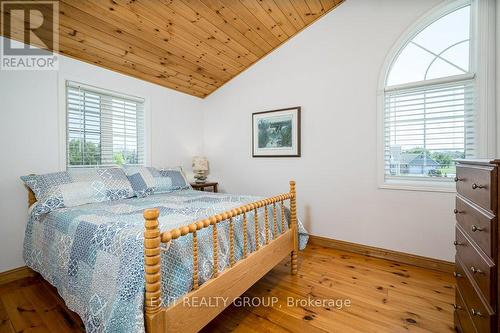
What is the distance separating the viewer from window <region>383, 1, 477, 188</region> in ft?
6.95

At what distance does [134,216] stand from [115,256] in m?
0.41

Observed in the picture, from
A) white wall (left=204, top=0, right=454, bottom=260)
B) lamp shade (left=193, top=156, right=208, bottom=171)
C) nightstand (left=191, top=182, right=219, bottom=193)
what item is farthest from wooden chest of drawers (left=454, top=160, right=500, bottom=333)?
lamp shade (left=193, top=156, right=208, bottom=171)

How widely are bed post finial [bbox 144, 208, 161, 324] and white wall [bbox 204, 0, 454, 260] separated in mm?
2246

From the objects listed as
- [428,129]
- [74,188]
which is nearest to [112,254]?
[74,188]

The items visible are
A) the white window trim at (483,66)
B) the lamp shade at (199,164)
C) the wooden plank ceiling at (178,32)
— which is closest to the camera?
the white window trim at (483,66)

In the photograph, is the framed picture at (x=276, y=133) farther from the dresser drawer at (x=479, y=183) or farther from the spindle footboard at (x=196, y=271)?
the dresser drawer at (x=479, y=183)

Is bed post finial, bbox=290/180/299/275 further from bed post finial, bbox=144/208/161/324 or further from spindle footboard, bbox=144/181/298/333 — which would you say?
bed post finial, bbox=144/208/161/324

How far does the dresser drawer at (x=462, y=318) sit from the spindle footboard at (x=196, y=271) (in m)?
1.11

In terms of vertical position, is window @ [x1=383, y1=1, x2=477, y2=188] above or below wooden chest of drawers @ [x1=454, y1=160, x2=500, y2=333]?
above

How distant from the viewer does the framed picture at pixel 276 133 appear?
299cm

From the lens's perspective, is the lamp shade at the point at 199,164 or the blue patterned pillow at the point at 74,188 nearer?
the blue patterned pillow at the point at 74,188

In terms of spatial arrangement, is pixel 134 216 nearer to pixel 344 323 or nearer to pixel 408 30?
pixel 344 323

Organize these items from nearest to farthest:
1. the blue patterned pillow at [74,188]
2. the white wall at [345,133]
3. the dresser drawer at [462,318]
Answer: the dresser drawer at [462,318]
the blue patterned pillow at [74,188]
the white wall at [345,133]

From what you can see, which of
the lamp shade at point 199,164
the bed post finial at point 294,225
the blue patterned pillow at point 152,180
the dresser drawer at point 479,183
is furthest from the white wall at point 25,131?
the dresser drawer at point 479,183
